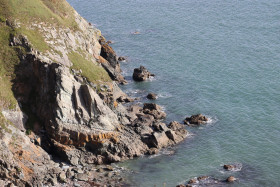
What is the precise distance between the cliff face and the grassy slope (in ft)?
0.64

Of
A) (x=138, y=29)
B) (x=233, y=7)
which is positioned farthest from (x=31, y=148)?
(x=233, y=7)

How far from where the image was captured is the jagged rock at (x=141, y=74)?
4879 inches

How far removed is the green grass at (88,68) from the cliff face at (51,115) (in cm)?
31

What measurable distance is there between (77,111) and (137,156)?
48.5 ft

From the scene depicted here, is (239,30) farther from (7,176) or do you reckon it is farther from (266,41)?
(7,176)

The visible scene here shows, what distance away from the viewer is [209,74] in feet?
420

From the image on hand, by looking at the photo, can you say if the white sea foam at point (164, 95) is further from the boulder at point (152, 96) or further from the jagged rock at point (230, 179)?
the jagged rock at point (230, 179)

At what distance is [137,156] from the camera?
293 ft

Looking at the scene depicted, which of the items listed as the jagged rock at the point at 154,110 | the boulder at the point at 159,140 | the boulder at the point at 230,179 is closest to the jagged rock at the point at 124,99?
the jagged rock at the point at 154,110

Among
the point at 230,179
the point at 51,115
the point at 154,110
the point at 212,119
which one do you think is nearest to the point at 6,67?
the point at 51,115

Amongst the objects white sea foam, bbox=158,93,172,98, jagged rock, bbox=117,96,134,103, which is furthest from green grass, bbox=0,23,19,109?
white sea foam, bbox=158,93,172,98

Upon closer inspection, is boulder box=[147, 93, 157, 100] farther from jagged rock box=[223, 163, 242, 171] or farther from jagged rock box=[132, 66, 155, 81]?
jagged rock box=[223, 163, 242, 171]

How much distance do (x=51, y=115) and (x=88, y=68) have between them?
2000cm

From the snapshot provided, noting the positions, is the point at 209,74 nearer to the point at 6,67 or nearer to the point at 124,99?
the point at 124,99
